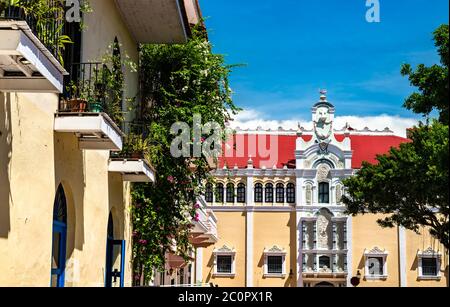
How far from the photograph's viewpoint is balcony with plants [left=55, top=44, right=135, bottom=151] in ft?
24.7

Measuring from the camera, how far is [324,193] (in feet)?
147

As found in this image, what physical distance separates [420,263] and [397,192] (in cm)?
2142

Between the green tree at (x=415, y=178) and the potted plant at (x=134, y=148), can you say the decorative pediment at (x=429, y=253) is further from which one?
the potted plant at (x=134, y=148)

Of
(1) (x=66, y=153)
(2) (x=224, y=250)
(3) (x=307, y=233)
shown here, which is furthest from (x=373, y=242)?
(1) (x=66, y=153)

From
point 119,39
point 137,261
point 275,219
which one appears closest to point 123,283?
point 137,261

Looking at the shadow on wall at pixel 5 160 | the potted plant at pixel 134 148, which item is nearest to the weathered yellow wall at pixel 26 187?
the shadow on wall at pixel 5 160

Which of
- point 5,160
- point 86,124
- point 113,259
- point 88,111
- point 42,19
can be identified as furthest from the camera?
point 113,259

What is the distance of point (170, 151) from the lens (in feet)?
42.8

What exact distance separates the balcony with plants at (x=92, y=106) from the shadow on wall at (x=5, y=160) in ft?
4.65

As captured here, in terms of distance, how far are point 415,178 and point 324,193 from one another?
23.7 m

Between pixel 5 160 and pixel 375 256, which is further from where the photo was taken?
pixel 375 256

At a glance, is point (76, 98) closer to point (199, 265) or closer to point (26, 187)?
point (26, 187)

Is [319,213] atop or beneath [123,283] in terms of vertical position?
atop
